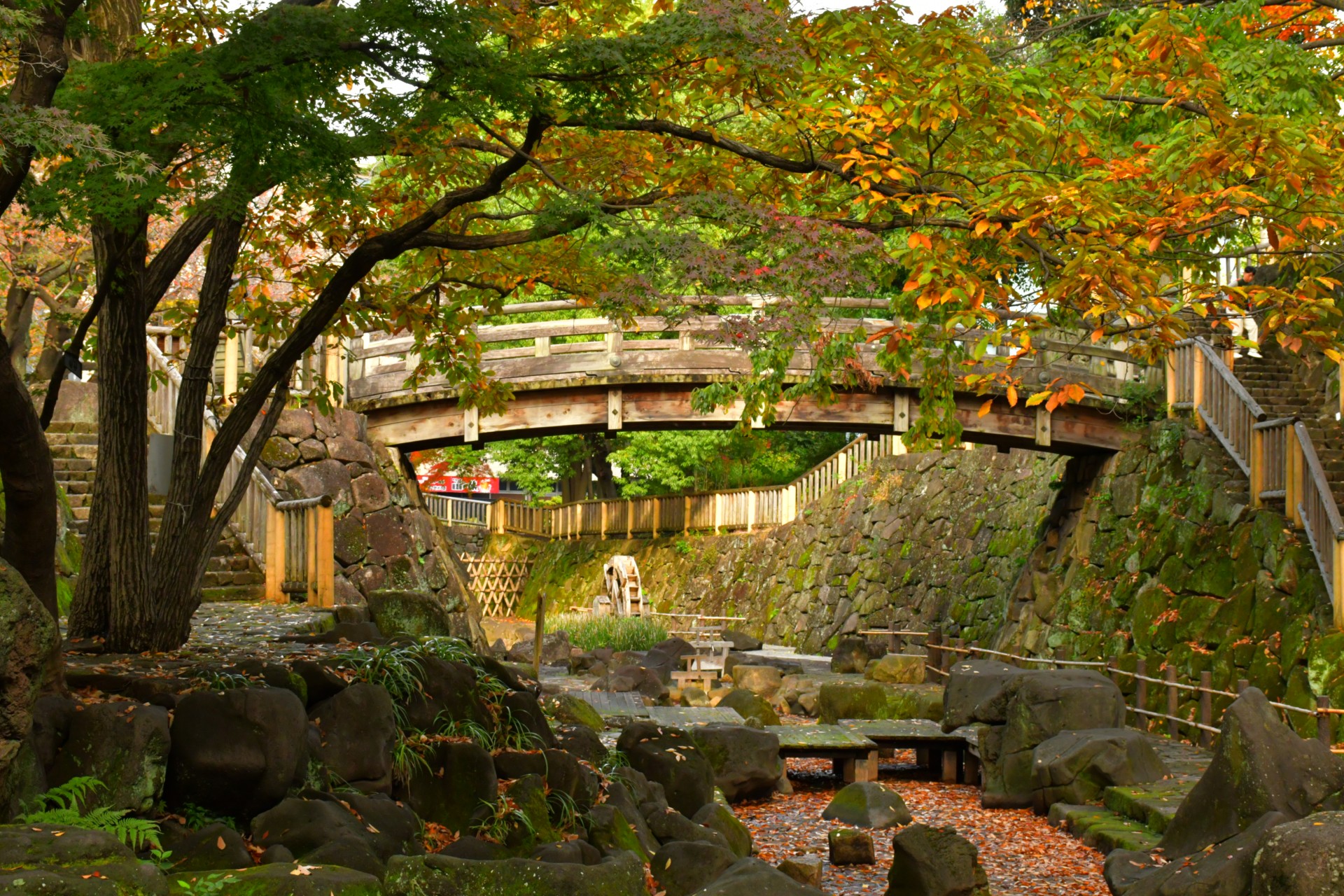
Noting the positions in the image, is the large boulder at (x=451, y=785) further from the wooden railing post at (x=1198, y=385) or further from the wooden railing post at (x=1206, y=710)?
the wooden railing post at (x=1198, y=385)

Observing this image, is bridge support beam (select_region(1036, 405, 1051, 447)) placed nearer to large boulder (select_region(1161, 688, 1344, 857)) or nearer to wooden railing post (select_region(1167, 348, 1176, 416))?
wooden railing post (select_region(1167, 348, 1176, 416))

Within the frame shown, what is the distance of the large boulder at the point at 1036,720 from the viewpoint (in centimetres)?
1222

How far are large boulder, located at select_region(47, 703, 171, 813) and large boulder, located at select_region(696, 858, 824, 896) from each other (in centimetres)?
291

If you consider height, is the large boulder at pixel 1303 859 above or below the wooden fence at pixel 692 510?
below

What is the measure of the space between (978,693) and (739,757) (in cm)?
341

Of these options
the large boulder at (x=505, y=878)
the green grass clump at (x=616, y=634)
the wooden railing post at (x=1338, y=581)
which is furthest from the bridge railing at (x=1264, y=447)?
the green grass clump at (x=616, y=634)

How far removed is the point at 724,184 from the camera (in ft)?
29.6

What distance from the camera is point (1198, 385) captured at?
59.1 ft

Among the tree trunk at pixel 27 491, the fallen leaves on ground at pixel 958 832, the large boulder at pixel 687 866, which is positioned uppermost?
the tree trunk at pixel 27 491

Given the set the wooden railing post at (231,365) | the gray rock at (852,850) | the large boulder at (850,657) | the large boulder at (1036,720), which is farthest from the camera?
the large boulder at (850,657)

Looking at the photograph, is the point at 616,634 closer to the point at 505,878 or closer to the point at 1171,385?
the point at 1171,385

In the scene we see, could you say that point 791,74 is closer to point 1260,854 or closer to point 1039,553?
point 1260,854

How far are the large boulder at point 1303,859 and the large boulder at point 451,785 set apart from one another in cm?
431

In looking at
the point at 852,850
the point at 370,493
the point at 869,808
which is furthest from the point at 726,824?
the point at 370,493
